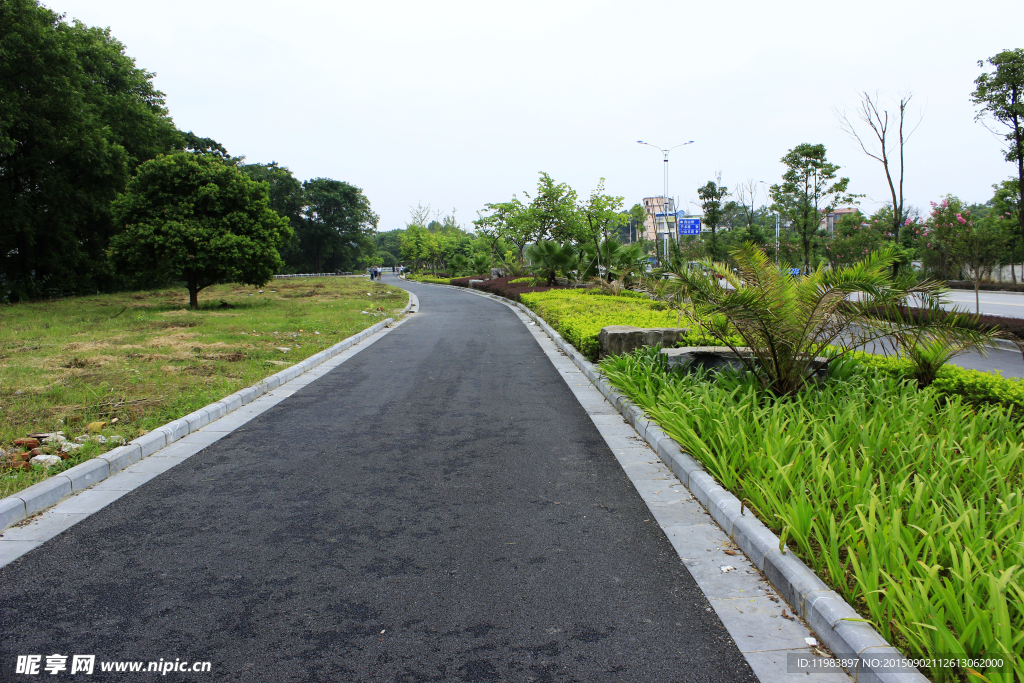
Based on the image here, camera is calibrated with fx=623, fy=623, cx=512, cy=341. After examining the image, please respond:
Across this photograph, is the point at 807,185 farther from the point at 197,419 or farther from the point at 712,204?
the point at 197,419

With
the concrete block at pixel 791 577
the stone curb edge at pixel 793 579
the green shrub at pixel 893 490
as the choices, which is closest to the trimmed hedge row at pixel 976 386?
the green shrub at pixel 893 490

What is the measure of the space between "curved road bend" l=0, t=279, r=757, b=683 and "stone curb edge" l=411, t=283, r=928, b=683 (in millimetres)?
390

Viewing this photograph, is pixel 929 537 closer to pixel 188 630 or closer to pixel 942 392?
pixel 188 630

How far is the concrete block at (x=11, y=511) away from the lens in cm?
378

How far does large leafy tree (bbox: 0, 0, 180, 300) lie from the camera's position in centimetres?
1938

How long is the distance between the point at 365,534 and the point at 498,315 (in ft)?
57.2

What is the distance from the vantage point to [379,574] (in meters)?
3.22

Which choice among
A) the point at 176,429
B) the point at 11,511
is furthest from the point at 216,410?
the point at 11,511

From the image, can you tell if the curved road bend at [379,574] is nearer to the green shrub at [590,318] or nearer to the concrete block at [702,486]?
the concrete block at [702,486]

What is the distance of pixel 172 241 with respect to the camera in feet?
64.8

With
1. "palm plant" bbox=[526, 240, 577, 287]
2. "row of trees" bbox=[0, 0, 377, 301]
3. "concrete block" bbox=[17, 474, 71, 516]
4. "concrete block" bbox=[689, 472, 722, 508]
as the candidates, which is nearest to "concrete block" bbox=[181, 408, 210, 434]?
"concrete block" bbox=[17, 474, 71, 516]

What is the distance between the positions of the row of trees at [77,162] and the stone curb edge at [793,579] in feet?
64.8

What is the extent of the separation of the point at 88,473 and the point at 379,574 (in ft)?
9.16

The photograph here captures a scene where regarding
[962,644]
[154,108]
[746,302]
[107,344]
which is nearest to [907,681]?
[962,644]
